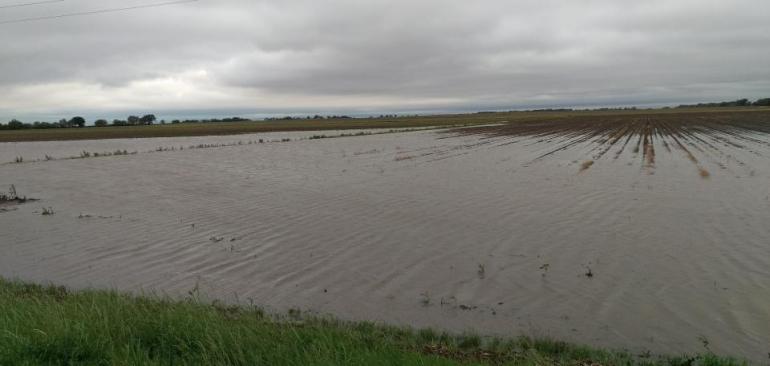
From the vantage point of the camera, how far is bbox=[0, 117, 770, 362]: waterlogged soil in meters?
6.20

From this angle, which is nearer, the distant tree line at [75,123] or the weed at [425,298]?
the weed at [425,298]

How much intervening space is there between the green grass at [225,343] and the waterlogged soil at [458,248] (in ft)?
2.05

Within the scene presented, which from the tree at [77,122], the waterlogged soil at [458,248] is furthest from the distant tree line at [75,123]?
the waterlogged soil at [458,248]

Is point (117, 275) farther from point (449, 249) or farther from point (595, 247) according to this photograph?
point (595, 247)

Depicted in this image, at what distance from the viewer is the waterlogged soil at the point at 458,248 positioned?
620 centimetres

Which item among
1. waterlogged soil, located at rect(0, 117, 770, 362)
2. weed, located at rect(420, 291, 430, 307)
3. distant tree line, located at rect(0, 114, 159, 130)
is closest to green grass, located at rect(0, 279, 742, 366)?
waterlogged soil, located at rect(0, 117, 770, 362)

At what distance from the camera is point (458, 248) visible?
921cm

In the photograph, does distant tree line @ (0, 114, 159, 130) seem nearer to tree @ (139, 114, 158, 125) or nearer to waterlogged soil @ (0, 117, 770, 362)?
tree @ (139, 114, 158, 125)

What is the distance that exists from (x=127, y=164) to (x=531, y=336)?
89.5ft

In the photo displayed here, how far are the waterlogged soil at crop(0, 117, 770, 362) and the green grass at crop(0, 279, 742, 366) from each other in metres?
0.63

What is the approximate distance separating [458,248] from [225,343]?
5.50 metres

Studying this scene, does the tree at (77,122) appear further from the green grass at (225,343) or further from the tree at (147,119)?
→ the green grass at (225,343)

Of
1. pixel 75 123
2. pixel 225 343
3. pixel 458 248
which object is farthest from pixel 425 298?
pixel 75 123

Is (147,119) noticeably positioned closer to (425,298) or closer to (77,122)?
(77,122)
